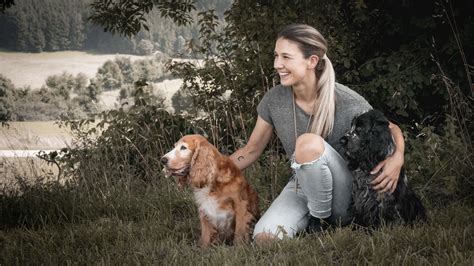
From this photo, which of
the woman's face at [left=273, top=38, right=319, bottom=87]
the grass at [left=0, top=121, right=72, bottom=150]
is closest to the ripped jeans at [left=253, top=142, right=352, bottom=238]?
the woman's face at [left=273, top=38, right=319, bottom=87]

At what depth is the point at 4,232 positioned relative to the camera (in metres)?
4.18

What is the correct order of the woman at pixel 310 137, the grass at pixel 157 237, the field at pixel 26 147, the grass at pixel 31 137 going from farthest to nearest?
the grass at pixel 31 137 < the field at pixel 26 147 < the woman at pixel 310 137 < the grass at pixel 157 237

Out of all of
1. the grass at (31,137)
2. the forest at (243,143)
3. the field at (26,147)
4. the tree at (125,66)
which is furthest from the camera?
the tree at (125,66)

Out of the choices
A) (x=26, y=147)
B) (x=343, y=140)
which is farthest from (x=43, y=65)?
(x=343, y=140)

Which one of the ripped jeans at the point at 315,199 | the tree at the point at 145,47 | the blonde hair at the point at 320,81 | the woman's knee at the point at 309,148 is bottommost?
the ripped jeans at the point at 315,199

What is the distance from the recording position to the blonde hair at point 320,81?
3607mm

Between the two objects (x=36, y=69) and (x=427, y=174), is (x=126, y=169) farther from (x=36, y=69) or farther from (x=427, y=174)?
(x=36, y=69)

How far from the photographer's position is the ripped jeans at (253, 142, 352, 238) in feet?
11.2

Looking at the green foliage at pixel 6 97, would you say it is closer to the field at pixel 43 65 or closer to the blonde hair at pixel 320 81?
the field at pixel 43 65

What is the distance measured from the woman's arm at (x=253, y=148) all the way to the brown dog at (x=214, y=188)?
28 centimetres

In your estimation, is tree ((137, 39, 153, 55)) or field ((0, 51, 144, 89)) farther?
field ((0, 51, 144, 89))

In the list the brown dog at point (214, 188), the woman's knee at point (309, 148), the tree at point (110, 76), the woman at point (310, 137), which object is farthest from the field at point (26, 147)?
the woman's knee at point (309, 148)

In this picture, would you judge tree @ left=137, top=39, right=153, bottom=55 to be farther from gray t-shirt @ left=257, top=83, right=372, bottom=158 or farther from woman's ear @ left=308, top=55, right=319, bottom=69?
woman's ear @ left=308, top=55, right=319, bottom=69

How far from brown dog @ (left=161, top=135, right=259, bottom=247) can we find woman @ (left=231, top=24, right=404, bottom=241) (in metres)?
0.14
